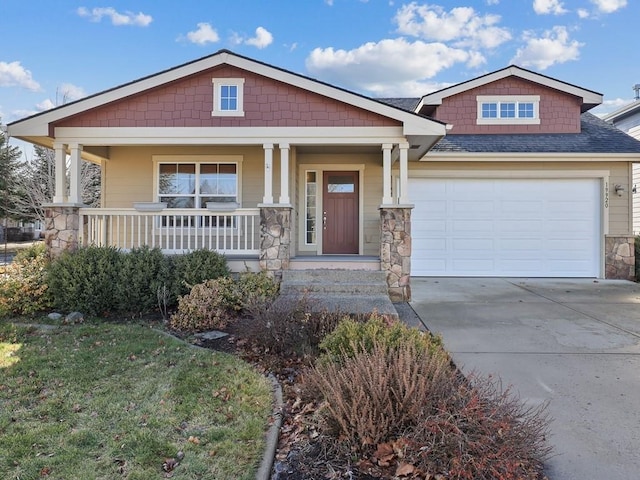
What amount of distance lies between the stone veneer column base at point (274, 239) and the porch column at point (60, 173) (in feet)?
12.6

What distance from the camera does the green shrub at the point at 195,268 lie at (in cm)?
652

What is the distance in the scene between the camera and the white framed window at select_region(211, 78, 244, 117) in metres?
7.72

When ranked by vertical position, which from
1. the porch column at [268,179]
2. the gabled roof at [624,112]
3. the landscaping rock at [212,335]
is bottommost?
the landscaping rock at [212,335]

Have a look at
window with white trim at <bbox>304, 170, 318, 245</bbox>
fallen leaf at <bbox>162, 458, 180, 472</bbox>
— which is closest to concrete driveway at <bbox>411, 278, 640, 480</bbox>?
fallen leaf at <bbox>162, 458, 180, 472</bbox>

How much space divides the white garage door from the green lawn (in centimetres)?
723

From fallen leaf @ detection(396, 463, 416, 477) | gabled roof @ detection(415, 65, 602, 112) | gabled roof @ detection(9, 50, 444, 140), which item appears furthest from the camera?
gabled roof @ detection(415, 65, 602, 112)

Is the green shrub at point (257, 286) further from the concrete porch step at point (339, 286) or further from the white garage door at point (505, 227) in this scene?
the white garage door at point (505, 227)

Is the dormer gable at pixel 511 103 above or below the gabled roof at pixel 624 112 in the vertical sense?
below

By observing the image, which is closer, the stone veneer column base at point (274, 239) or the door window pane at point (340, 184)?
the stone veneer column base at point (274, 239)

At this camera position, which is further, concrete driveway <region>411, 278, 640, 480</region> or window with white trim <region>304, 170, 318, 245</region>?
window with white trim <region>304, 170, 318, 245</region>

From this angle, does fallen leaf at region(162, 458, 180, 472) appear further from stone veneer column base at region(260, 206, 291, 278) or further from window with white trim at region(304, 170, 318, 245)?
window with white trim at region(304, 170, 318, 245)

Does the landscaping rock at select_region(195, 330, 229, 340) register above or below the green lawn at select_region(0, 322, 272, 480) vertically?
above

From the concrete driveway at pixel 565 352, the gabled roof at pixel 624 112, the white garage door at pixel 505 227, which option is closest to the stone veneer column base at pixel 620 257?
the white garage door at pixel 505 227

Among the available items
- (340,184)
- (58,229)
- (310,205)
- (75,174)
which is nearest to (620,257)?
(340,184)
